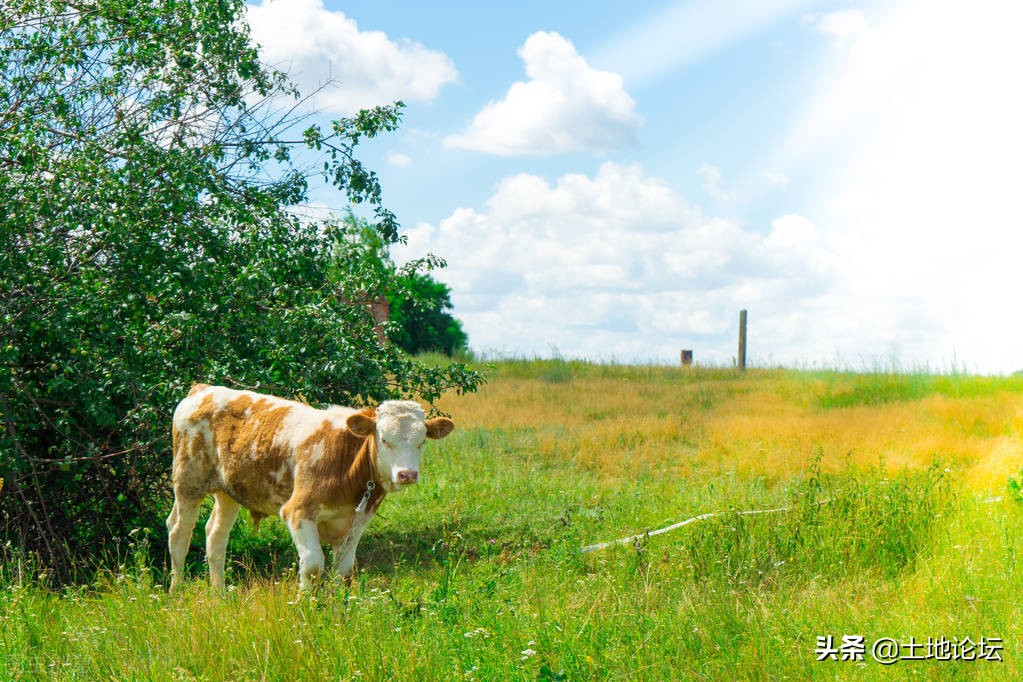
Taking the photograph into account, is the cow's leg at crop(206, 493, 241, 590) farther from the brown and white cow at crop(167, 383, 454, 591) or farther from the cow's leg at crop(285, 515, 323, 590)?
the cow's leg at crop(285, 515, 323, 590)

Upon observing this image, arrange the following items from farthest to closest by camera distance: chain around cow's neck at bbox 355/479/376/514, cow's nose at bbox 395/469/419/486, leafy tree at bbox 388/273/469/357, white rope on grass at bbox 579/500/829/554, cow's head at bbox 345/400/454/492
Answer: leafy tree at bbox 388/273/469/357 → white rope on grass at bbox 579/500/829/554 → chain around cow's neck at bbox 355/479/376/514 → cow's head at bbox 345/400/454/492 → cow's nose at bbox 395/469/419/486

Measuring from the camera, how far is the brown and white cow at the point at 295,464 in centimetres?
705

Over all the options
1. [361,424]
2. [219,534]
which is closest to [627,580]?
[361,424]

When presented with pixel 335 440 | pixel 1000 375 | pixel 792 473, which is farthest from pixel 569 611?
pixel 1000 375

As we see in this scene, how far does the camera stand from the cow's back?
7602 mm

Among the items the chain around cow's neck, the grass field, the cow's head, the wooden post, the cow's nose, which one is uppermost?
the wooden post

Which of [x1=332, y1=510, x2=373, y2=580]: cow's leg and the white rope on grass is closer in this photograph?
[x1=332, y1=510, x2=373, y2=580]: cow's leg

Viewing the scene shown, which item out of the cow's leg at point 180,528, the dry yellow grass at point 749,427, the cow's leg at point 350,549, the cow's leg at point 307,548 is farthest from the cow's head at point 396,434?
the dry yellow grass at point 749,427

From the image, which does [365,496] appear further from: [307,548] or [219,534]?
[219,534]

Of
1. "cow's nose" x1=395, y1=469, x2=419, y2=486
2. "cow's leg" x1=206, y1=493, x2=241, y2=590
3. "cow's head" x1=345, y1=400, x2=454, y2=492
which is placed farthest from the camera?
"cow's leg" x1=206, y1=493, x2=241, y2=590

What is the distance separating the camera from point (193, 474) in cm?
818

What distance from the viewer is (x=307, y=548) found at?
712 cm

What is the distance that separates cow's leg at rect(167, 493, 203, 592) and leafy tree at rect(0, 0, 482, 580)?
92 cm

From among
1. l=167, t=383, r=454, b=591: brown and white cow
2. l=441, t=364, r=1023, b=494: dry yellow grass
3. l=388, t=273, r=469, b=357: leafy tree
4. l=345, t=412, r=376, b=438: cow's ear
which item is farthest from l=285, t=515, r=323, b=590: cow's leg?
l=388, t=273, r=469, b=357: leafy tree
